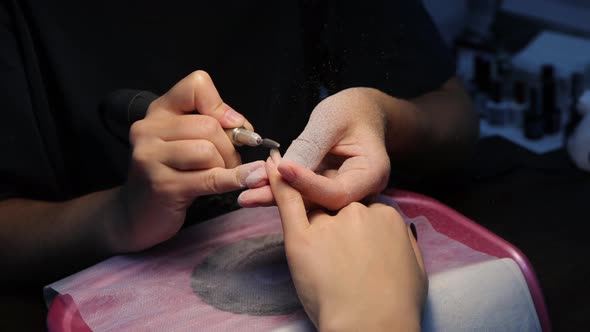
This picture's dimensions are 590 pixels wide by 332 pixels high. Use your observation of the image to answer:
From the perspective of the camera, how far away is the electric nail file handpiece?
567mm

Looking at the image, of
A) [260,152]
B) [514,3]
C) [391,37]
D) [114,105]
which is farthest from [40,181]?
[514,3]

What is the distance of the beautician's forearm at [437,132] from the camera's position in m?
0.84

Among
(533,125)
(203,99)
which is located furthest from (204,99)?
(533,125)

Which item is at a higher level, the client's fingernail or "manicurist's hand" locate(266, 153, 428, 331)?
the client's fingernail

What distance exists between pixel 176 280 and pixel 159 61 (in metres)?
0.31

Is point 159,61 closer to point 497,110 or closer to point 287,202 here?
point 287,202

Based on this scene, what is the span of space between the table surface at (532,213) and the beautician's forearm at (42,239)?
0.11 ft

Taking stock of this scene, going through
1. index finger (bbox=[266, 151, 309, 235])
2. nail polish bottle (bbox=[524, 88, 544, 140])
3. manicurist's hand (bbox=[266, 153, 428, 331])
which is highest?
→ index finger (bbox=[266, 151, 309, 235])

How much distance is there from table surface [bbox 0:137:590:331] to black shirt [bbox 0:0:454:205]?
16 cm

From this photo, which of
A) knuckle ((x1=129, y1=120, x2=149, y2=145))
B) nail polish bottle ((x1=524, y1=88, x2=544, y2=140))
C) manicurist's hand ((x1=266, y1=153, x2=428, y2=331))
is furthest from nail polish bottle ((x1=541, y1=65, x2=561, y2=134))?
knuckle ((x1=129, y1=120, x2=149, y2=145))

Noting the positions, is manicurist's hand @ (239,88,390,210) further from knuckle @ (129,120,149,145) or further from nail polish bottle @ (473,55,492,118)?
nail polish bottle @ (473,55,492,118)

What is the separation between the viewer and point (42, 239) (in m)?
0.80

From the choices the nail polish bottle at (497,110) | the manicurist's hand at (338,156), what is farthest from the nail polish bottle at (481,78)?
the manicurist's hand at (338,156)

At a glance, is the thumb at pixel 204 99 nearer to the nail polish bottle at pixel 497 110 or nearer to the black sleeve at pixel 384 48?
the black sleeve at pixel 384 48
